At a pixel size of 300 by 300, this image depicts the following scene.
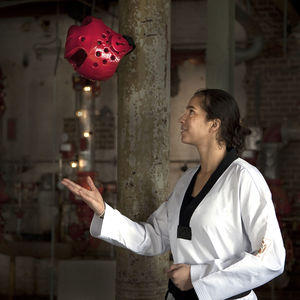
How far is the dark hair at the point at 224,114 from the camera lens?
6.03ft

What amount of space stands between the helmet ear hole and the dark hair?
0.62 metres

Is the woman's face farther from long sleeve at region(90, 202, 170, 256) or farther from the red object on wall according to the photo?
the red object on wall

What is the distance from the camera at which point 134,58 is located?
244 cm

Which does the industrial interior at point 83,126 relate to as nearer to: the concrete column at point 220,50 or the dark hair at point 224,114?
the concrete column at point 220,50

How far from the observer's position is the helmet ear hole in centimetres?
228

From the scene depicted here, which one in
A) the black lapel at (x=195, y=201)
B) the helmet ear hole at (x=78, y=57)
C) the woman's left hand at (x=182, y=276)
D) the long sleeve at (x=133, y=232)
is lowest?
the woman's left hand at (x=182, y=276)

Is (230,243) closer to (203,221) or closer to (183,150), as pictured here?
(203,221)

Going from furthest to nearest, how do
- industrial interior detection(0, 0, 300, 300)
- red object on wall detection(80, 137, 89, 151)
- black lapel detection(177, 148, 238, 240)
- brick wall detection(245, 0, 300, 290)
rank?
red object on wall detection(80, 137, 89, 151)
brick wall detection(245, 0, 300, 290)
industrial interior detection(0, 0, 300, 300)
black lapel detection(177, 148, 238, 240)

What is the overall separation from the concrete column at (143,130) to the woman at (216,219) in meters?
0.45

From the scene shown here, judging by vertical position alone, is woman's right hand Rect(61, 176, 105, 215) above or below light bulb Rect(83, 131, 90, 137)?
below

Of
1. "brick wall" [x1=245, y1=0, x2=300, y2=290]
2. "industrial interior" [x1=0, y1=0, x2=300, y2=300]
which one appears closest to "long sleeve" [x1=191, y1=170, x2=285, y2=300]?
"industrial interior" [x1=0, y1=0, x2=300, y2=300]

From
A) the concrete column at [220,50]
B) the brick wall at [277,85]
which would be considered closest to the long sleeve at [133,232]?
the concrete column at [220,50]

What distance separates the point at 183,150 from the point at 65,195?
142 cm

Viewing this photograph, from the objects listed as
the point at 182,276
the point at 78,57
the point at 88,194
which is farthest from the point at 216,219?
the point at 78,57
